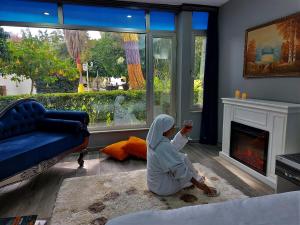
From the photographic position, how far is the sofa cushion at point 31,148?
80.9 inches

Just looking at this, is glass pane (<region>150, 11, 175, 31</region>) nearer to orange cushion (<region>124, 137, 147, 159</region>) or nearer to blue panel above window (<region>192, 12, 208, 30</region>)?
blue panel above window (<region>192, 12, 208, 30</region>)

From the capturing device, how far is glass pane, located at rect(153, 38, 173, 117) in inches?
161

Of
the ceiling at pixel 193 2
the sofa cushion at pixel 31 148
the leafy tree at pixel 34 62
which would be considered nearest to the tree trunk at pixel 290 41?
the ceiling at pixel 193 2

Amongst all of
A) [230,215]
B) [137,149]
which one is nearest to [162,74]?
[137,149]

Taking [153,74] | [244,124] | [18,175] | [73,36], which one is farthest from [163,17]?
[18,175]

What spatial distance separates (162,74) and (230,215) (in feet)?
11.3

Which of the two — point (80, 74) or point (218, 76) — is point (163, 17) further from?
point (80, 74)

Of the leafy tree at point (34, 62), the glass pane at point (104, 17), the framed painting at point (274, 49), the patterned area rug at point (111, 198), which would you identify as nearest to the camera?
the patterned area rug at point (111, 198)

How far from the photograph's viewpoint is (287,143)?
7.70 ft

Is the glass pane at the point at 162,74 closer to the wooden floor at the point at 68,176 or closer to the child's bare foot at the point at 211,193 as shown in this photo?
the wooden floor at the point at 68,176

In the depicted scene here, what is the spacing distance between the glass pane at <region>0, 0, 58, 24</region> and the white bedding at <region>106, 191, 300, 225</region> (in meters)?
3.58

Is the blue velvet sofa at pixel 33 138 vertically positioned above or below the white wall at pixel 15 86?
below

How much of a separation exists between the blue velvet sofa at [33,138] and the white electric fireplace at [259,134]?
217 cm

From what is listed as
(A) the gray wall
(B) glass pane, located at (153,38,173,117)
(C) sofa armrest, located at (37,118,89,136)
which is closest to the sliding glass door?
(B) glass pane, located at (153,38,173,117)
